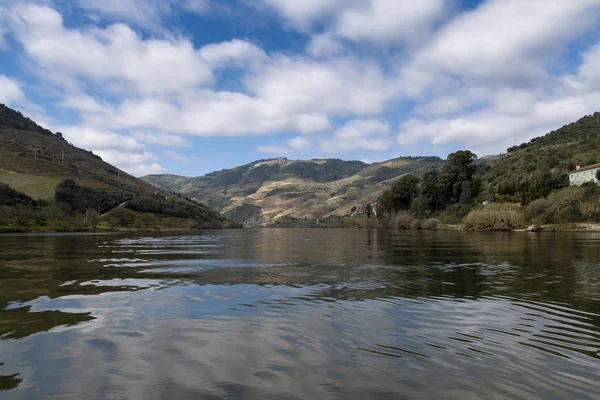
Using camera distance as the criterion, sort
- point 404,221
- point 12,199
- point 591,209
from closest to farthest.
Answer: point 591,209 < point 12,199 < point 404,221

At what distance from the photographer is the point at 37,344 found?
27.9ft

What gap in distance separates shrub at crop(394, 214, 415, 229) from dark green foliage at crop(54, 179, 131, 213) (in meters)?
108

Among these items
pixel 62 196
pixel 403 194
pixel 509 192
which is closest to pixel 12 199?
pixel 62 196

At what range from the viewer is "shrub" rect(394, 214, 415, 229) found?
418 ft

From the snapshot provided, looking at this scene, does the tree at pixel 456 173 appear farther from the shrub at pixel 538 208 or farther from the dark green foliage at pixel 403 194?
the shrub at pixel 538 208

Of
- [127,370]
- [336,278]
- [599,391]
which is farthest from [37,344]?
[336,278]

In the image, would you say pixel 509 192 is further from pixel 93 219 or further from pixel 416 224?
pixel 93 219

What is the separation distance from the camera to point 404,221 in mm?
129000

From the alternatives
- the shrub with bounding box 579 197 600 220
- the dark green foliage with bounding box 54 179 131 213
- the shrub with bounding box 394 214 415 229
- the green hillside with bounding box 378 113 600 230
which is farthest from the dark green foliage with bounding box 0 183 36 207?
the shrub with bounding box 579 197 600 220

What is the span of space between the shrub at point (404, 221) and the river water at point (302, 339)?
11209cm

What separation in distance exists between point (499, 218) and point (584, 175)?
1402 inches

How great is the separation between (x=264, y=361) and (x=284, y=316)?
3603mm

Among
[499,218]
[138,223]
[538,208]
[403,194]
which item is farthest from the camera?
[403,194]

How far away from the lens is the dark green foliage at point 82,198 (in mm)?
137625
